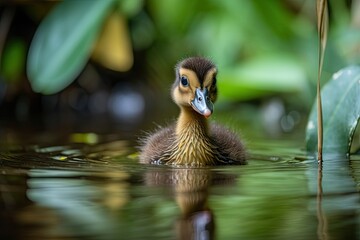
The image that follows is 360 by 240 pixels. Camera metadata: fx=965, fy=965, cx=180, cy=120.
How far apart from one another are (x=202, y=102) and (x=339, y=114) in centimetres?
59

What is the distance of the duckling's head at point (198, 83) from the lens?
3877 millimetres

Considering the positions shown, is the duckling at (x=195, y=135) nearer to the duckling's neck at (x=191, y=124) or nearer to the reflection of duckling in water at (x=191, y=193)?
the duckling's neck at (x=191, y=124)

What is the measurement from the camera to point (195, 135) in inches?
159

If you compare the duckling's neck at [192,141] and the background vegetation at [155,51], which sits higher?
the background vegetation at [155,51]

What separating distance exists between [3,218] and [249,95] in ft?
13.9

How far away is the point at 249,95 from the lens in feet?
21.6

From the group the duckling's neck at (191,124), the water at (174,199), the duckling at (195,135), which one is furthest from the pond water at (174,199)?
the duckling's neck at (191,124)

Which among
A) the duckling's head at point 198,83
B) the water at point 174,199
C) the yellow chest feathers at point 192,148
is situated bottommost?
the water at point 174,199

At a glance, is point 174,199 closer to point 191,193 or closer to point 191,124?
point 191,193

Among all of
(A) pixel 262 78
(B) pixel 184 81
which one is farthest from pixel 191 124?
(A) pixel 262 78

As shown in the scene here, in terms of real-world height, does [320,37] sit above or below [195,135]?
above

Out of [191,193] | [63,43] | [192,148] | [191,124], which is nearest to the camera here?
[191,193]

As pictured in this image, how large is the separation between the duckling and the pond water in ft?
0.35

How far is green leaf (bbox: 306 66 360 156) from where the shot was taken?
3.94 metres
